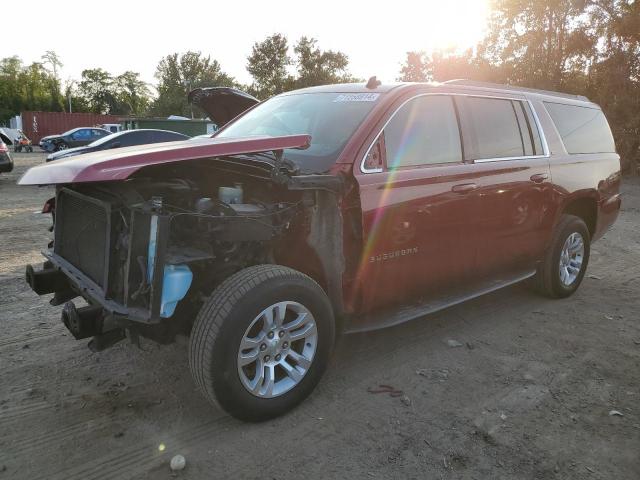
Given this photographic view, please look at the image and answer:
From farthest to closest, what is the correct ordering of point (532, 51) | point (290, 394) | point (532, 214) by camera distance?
1. point (532, 51)
2. point (532, 214)
3. point (290, 394)

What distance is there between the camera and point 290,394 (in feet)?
9.57

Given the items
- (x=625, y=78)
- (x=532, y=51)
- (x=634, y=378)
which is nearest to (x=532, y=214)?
(x=634, y=378)

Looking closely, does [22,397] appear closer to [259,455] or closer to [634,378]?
[259,455]

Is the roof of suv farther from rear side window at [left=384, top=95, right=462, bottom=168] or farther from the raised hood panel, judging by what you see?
the raised hood panel

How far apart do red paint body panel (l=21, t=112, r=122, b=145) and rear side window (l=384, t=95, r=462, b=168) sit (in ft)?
A: 159

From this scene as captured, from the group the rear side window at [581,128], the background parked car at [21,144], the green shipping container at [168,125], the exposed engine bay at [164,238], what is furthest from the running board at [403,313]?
the background parked car at [21,144]

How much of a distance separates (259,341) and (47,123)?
49.7 metres

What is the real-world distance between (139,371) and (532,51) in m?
22.2

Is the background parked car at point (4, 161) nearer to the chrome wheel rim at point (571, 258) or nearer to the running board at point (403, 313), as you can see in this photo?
the running board at point (403, 313)

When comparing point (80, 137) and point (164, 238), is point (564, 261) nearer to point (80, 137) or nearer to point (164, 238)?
point (164, 238)

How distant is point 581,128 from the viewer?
5.10 m

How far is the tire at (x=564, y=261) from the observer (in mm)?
4766

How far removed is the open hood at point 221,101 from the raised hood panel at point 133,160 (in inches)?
96.6

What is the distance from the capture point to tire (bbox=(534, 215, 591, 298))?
4.77 m
